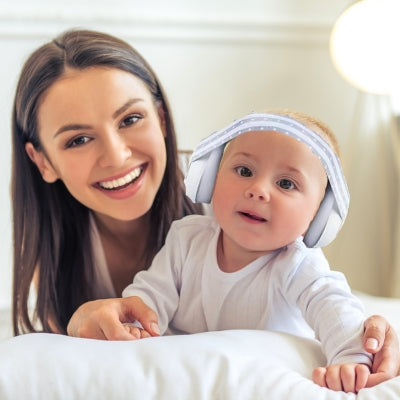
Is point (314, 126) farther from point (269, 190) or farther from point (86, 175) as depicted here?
point (86, 175)

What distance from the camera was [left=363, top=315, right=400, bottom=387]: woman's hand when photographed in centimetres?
71

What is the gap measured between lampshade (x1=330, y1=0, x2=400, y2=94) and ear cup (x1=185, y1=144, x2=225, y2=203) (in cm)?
97

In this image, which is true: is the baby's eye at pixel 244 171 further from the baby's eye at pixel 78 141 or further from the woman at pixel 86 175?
the baby's eye at pixel 78 141

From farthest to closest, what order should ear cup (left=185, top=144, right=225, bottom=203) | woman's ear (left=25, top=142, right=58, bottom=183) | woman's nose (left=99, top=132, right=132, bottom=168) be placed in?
1. woman's ear (left=25, top=142, right=58, bottom=183)
2. woman's nose (left=99, top=132, right=132, bottom=168)
3. ear cup (left=185, top=144, right=225, bottom=203)

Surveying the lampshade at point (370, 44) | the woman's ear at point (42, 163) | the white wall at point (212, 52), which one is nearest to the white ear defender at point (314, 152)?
the woman's ear at point (42, 163)

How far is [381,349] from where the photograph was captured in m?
0.75

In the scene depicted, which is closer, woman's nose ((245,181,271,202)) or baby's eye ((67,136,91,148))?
woman's nose ((245,181,271,202))

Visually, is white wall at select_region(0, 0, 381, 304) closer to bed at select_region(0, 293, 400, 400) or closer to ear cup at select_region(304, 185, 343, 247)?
ear cup at select_region(304, 185, 343, 247)

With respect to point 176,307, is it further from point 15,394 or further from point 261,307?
point 15,394

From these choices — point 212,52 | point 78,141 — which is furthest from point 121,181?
point 212,52

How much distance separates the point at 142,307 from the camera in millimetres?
892

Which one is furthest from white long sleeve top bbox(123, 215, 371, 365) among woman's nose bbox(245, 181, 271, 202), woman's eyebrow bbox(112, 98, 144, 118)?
woman's eyebrow bbox(112, 98, 144, 118)

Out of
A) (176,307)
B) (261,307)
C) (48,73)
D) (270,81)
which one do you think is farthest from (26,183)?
(270,81)

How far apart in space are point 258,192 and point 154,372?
0.86 feet
